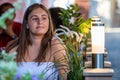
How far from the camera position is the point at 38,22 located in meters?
2.82

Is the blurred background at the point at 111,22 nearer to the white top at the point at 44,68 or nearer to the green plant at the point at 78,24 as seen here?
the green plant at the point at 78,24

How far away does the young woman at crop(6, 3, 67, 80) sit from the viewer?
8.70 ft

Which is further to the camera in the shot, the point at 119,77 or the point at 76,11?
the point at 119,77

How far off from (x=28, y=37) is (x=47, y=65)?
34 centimetres

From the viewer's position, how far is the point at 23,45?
282cm

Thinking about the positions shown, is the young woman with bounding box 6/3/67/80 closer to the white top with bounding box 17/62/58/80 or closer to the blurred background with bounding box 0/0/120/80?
the white top with bounding box 17/62/58/80

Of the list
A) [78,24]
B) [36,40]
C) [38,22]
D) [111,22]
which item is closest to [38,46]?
[36,40]

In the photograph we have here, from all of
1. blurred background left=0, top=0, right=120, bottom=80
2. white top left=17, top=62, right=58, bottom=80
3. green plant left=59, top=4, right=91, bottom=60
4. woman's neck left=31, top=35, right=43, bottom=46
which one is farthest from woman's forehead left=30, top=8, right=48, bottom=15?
blurred background left=0, top=0, right=120, bottom=80

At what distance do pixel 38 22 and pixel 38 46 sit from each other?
0.18 meters

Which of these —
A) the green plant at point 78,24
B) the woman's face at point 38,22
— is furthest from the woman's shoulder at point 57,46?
the green plant at point 78,24

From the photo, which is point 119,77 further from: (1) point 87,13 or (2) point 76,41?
(2) point 76,41

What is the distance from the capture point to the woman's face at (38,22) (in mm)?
2799

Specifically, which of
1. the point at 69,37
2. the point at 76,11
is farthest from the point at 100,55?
the point at 76,11

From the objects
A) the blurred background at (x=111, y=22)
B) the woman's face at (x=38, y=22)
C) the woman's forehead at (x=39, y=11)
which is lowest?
the blurred background at (x=111, y=22)
